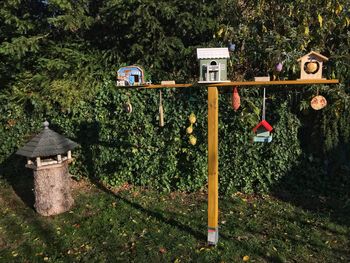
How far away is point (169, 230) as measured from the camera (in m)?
4.98

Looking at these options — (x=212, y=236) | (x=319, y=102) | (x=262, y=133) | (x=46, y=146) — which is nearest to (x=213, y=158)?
(x=262, y=133)

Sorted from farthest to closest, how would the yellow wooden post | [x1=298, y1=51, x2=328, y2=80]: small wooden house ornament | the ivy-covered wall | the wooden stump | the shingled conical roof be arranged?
1. the ivy-covered wall
2. the wooden stump
3. the shingled conical roof
4. the yellow wooden post
5. [x1=298, y1=51, x2=328, y2=80]: small wooden house ornament

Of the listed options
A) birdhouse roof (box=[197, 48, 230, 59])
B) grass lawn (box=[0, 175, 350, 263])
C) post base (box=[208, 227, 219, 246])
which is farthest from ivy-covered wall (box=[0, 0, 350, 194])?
birdhouse roof (box=[197, 48, 230, 59])

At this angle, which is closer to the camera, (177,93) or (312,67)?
(312,67)

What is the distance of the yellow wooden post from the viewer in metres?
4.13

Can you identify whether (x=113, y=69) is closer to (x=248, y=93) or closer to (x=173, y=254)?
(x=248, y=93)

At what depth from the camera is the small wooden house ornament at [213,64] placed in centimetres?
401

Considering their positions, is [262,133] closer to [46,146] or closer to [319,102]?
[319,102]

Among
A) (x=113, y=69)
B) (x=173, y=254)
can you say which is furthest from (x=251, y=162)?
(x=113, y=69)

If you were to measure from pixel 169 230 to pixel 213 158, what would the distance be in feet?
4.72

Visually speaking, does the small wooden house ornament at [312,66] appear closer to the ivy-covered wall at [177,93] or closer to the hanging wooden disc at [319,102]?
the hanging wooden disc at [319,102]

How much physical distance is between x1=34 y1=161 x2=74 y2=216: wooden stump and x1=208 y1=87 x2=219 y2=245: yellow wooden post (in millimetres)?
2677

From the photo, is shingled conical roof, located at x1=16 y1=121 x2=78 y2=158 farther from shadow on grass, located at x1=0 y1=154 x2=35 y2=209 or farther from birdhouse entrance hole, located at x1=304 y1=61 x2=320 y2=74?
birdhouse entrance hole, located at x1=304 y1=61 x2=320 y2=74

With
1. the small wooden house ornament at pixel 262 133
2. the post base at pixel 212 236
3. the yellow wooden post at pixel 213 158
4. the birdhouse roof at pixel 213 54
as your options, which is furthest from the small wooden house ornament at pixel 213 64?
the post base at pixel 212 236
